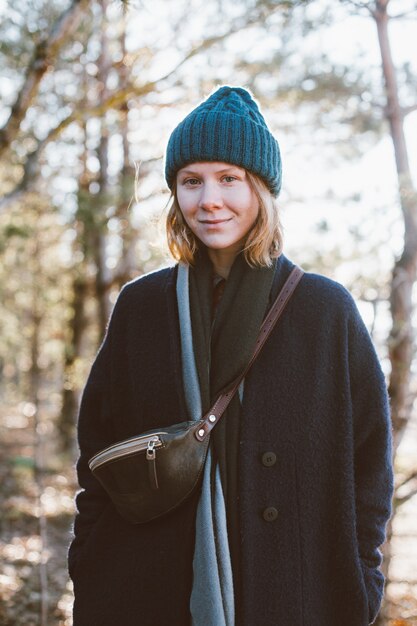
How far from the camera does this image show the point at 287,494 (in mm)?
2066

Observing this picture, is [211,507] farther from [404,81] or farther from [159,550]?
[404,81]

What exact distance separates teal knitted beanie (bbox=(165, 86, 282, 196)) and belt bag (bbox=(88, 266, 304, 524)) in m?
0.60

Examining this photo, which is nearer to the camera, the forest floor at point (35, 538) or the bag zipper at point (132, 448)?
the bag zipper at point (132, 448)

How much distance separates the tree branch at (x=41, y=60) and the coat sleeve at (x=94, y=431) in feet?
6.63

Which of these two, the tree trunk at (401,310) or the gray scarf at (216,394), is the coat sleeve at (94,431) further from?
the tree trunk at (401,310)

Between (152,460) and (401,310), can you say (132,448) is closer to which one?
(152,460)

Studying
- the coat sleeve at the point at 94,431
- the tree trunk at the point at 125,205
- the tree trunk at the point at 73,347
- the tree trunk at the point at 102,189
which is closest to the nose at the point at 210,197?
the coat sleeve at the point at 94,431

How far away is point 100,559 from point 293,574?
2.16ft

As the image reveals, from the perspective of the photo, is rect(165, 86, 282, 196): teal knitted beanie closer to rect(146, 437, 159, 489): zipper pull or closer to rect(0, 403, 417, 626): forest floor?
rect(146, 437, 159, 489): zipper pull

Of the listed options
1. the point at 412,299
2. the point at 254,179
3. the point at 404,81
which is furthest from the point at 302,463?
the point at 404,81

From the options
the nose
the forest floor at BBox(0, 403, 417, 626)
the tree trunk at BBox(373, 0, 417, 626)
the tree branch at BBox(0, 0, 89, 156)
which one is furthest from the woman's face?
the tree trunk at BBox(373, 0, 417, 626)

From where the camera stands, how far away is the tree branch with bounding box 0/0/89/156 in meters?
3.66

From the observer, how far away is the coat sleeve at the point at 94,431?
2.36 metres

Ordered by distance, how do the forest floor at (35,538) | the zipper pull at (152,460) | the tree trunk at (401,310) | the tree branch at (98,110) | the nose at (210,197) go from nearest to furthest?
the zipper pull at (152,460) → the nose at (210,197) → the tree branch at (98,110) → the tree trunk at (401,310) → the forest floor at (35,538)
